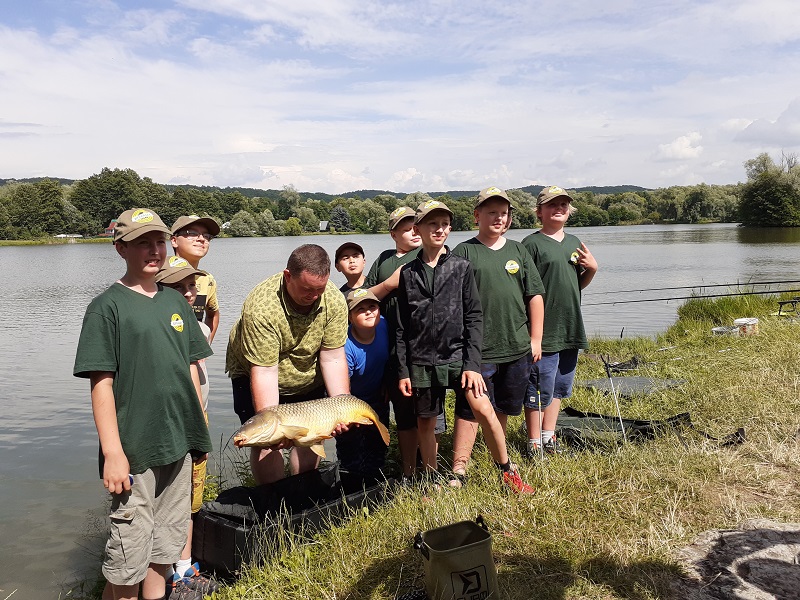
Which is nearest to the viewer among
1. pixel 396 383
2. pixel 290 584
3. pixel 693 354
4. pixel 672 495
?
pixel 290 584

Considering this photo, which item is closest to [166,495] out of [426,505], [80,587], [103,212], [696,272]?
[426,505]

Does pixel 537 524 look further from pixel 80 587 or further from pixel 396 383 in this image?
pixel 80 587

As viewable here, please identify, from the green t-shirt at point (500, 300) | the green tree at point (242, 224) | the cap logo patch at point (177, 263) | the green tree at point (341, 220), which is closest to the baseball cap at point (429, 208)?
the green t-shirt at point (500, 300)

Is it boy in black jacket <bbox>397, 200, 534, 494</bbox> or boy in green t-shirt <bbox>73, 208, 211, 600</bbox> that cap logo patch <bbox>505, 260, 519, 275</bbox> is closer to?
boy in black jacket <bbox>397, 200, 534, 494</bbox>

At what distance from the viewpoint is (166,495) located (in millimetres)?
2980

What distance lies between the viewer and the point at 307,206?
82.1m

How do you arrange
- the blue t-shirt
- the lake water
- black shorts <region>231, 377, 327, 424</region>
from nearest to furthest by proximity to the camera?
1. black shorts <region>231, 377, 327, 424</region>
2. the blue t-shirt
3. the lake water

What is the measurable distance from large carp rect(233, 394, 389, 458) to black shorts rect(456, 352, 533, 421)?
3.00 feet

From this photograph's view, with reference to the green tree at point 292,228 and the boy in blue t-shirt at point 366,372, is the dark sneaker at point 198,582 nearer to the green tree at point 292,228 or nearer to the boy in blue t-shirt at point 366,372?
the boy in blue t-shirt at point 366,372

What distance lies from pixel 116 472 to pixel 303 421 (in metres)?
1.05

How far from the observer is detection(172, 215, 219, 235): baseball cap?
4.54 m

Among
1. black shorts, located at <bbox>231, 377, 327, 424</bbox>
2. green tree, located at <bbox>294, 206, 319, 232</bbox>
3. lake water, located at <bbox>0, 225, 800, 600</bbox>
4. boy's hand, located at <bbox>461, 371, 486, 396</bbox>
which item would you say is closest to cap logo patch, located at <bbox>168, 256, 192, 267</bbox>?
black shorts, located at <bbox>231, 377, 327, 424</bbox>

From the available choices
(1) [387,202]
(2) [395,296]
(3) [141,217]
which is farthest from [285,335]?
(1) [387,202]

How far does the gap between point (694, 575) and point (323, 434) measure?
77.9 inches
